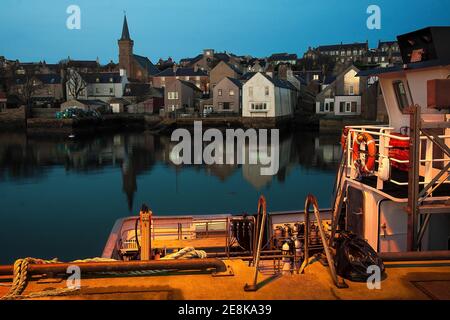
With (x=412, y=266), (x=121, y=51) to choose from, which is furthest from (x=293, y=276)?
(x=121, y=51)

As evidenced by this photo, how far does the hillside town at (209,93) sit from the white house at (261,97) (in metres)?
0.15

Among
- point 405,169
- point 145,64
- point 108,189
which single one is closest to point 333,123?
point 108,189

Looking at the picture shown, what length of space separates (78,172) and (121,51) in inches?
3283

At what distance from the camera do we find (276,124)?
67562 mm

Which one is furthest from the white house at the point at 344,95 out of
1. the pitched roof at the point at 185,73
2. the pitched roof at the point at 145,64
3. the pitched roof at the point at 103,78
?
the pitched roof at the point at 145,64

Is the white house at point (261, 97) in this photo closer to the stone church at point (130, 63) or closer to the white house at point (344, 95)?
the white house at point (344, 95)

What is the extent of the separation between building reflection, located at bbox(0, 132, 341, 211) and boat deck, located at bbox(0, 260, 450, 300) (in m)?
20.1

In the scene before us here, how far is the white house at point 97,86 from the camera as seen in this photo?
299 feet

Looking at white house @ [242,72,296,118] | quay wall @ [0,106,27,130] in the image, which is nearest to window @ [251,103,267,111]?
white house @ [242,72,296,118]

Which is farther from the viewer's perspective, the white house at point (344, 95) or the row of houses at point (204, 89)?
the row of houses at point (204, 89)

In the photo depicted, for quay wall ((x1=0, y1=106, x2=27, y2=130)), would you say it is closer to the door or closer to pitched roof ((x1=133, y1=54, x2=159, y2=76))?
pitched roof ((x1=133, y1=54, x2=159, y2=76))

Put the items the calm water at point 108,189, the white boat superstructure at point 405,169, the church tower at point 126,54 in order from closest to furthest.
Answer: the white boat superstructure at point 405,169 < the calm water at point 108,189 < the church tower at point 126,54

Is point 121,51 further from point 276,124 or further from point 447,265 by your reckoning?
point 447,265

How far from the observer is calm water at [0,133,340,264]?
64.0ft
